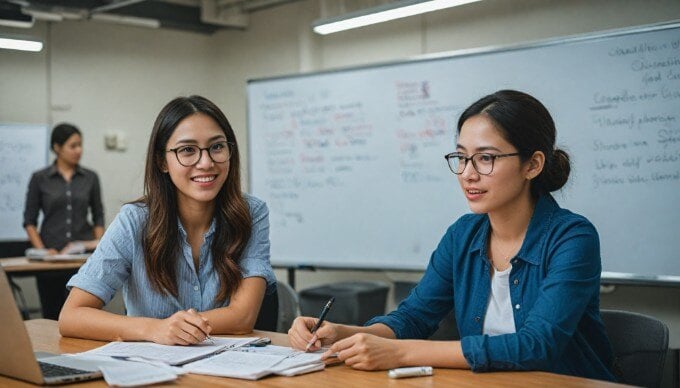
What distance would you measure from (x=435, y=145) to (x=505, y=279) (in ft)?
8.11

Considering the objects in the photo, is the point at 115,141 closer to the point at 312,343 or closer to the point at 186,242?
the point at 186,242

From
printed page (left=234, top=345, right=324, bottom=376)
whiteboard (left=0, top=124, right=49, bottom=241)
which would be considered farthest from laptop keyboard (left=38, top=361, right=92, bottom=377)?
whiteboard (left=0, top=124, right=49, bottom=241)

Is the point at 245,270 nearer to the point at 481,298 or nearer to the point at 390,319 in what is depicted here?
the point at 390,319

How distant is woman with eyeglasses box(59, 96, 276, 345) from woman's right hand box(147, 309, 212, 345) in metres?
0.18

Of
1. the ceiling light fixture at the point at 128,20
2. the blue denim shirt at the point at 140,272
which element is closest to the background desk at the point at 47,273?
the blue denim shirt at the point at 140,272

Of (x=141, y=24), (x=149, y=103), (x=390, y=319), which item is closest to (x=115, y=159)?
(x=149, y=103)

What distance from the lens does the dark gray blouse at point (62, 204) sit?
5453 millimetres

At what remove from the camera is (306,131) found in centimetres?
495

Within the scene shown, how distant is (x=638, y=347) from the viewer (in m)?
1.87

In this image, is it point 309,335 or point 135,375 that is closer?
point 135,375

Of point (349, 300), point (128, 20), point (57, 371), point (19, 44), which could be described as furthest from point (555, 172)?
point (128, 20)

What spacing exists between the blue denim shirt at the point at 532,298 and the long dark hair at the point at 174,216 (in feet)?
1.73

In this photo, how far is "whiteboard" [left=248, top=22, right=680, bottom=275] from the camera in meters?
3.54

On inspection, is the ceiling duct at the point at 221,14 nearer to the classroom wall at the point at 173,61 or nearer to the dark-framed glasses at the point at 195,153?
the classroom wall at the point at 173,61
